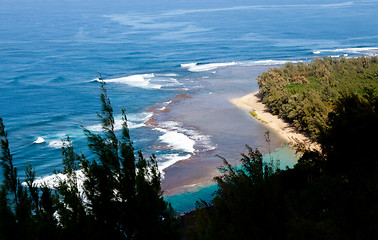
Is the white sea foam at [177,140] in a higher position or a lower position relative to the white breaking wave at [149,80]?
lower

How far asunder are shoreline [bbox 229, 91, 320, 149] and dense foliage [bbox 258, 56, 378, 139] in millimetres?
762

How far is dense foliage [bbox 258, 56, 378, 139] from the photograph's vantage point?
38.3 meters

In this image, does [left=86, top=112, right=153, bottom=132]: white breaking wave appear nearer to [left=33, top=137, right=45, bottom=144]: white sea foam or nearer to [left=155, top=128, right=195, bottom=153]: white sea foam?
[left=155, top=128, right=195, bottom=153]: white sea foam

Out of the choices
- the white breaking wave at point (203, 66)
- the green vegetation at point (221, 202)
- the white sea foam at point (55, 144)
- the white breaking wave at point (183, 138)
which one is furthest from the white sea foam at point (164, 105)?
the green vegetation at point (221, 202)

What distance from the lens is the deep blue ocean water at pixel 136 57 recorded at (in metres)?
41.6

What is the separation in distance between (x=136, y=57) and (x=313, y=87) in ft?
151

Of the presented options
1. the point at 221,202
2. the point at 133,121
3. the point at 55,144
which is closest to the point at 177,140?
the point at 133,121

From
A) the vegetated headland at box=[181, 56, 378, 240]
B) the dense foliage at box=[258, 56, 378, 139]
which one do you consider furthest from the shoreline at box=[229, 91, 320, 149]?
the vegetated headland at box=[181, 56, 378, 240]

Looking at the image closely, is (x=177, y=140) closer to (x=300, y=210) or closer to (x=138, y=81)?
(x=300, y=210)

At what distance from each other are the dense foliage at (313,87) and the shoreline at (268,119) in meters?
0.76

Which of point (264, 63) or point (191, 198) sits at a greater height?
point (264, 63)

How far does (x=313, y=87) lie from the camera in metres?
48.5

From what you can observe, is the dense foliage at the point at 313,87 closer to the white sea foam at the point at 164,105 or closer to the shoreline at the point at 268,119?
the shoreline at the point at 268,119

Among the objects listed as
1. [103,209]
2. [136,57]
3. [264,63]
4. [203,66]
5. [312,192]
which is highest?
[136,57]
